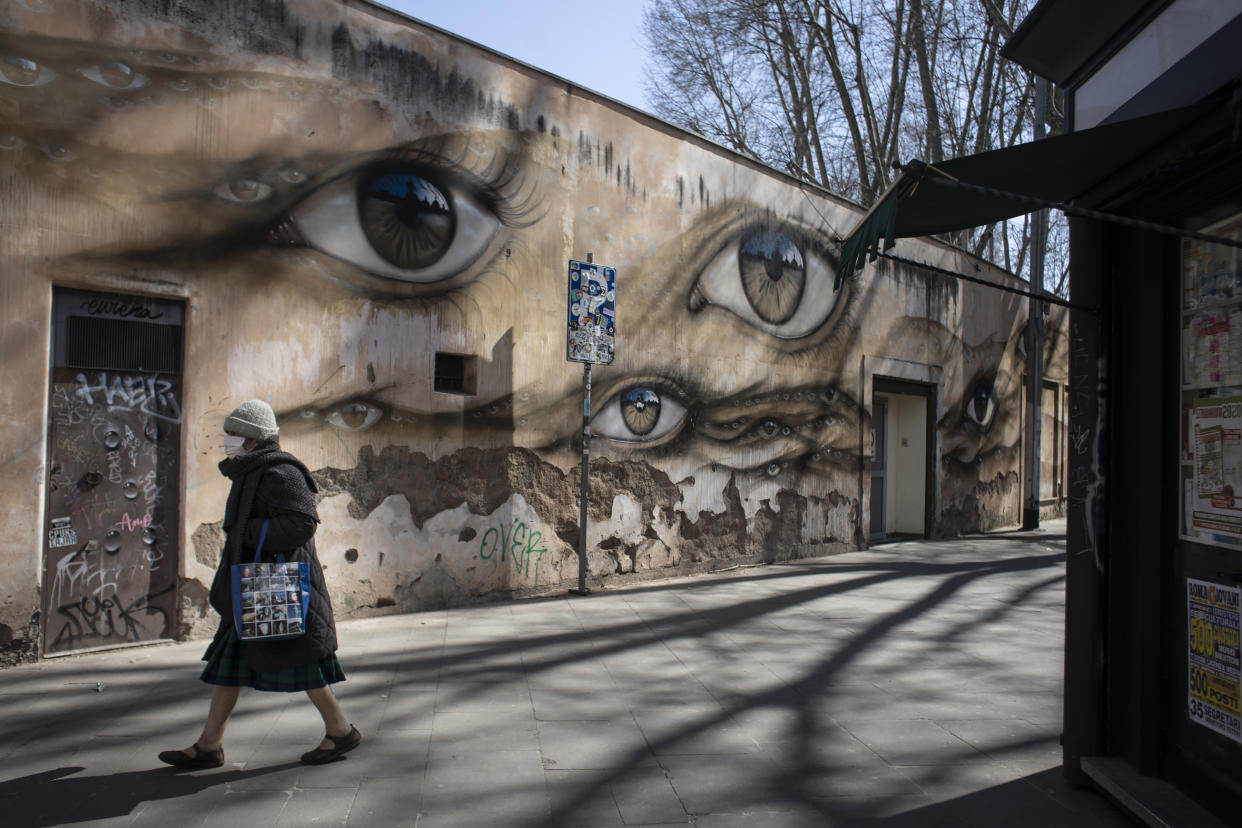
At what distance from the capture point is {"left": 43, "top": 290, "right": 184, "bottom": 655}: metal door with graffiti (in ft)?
16.4

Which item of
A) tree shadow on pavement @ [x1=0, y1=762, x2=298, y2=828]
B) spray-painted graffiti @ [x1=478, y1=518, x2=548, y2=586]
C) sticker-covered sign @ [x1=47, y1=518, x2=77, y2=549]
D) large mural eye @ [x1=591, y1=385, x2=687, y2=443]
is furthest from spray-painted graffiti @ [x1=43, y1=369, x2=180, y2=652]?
large mural eye @ [x1=591, y1=385, x2=687, y2=443]

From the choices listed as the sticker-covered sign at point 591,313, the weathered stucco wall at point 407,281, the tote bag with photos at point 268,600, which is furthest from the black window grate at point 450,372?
the tote bag with photos at point 268,600

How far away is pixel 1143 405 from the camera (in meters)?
3.30

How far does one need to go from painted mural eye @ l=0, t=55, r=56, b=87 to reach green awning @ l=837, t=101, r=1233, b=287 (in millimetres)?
4784

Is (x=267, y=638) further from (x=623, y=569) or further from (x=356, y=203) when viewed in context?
(x=623, y=569)

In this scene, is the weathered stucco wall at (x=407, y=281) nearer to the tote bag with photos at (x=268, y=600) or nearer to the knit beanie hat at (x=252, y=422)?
the knit beanie hat at (x=252, y=422)

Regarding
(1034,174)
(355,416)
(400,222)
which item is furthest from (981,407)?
(1034,174)

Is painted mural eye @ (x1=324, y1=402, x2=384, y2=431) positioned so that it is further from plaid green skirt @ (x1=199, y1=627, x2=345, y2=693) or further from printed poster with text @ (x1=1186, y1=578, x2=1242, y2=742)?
printed poster with text @ (x1=1186, y1=578, x2=1242, y2=742)

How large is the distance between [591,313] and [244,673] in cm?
458

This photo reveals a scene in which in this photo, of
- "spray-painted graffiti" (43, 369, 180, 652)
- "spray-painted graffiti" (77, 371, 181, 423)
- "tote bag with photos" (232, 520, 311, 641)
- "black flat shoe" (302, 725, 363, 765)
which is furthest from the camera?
"spray-painted graffiti" (77, 371, 181, 423)

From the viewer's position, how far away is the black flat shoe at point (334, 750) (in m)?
3.56

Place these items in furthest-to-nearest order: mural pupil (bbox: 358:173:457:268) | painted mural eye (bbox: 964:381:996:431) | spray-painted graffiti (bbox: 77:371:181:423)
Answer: painted mural eye (bbox: 964:381:996:431), mural pupil (bbox: 358:173:457:268), spray-painted graffiti (bbox: 77:371:181:423)

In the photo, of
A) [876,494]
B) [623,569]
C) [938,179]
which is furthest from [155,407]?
[876,494]

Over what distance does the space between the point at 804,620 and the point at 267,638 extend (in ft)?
14.4
